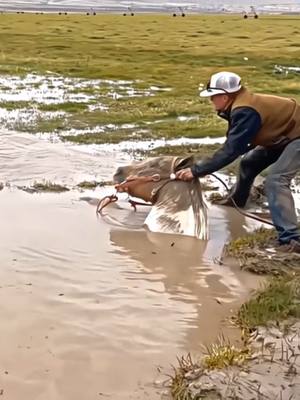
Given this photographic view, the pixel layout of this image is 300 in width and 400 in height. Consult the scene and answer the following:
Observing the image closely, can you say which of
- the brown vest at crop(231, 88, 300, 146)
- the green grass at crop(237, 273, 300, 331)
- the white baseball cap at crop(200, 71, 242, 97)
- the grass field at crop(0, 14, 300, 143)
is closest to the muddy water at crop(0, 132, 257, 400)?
the green grass at crop(237, 273, 300, 331)

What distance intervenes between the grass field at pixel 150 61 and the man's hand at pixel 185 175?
5531mm

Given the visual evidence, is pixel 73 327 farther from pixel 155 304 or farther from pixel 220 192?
pixel 220 192

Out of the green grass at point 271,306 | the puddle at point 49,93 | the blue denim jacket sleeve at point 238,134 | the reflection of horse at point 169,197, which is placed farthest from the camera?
the puddle at point 49,93

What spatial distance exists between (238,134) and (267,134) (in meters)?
0.40

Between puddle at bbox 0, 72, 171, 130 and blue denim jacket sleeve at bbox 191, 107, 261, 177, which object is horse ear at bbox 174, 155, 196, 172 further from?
puddle at bbox 0, 72, 171, 130

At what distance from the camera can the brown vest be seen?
8.29m

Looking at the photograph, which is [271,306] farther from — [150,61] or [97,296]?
[150,61]

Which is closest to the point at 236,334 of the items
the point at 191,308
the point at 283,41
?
the point at 191,308

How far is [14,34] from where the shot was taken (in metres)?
47.2

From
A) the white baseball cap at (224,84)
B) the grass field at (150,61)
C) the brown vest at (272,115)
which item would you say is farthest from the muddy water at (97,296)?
the grass field at (150,61)

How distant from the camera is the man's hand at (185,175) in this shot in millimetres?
8859

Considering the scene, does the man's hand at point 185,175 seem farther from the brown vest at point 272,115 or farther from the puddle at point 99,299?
the brown vest at point 272,115

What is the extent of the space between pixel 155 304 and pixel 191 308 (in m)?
0.30

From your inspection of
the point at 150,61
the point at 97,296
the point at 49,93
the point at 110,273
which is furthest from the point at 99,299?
the point at 150,61
